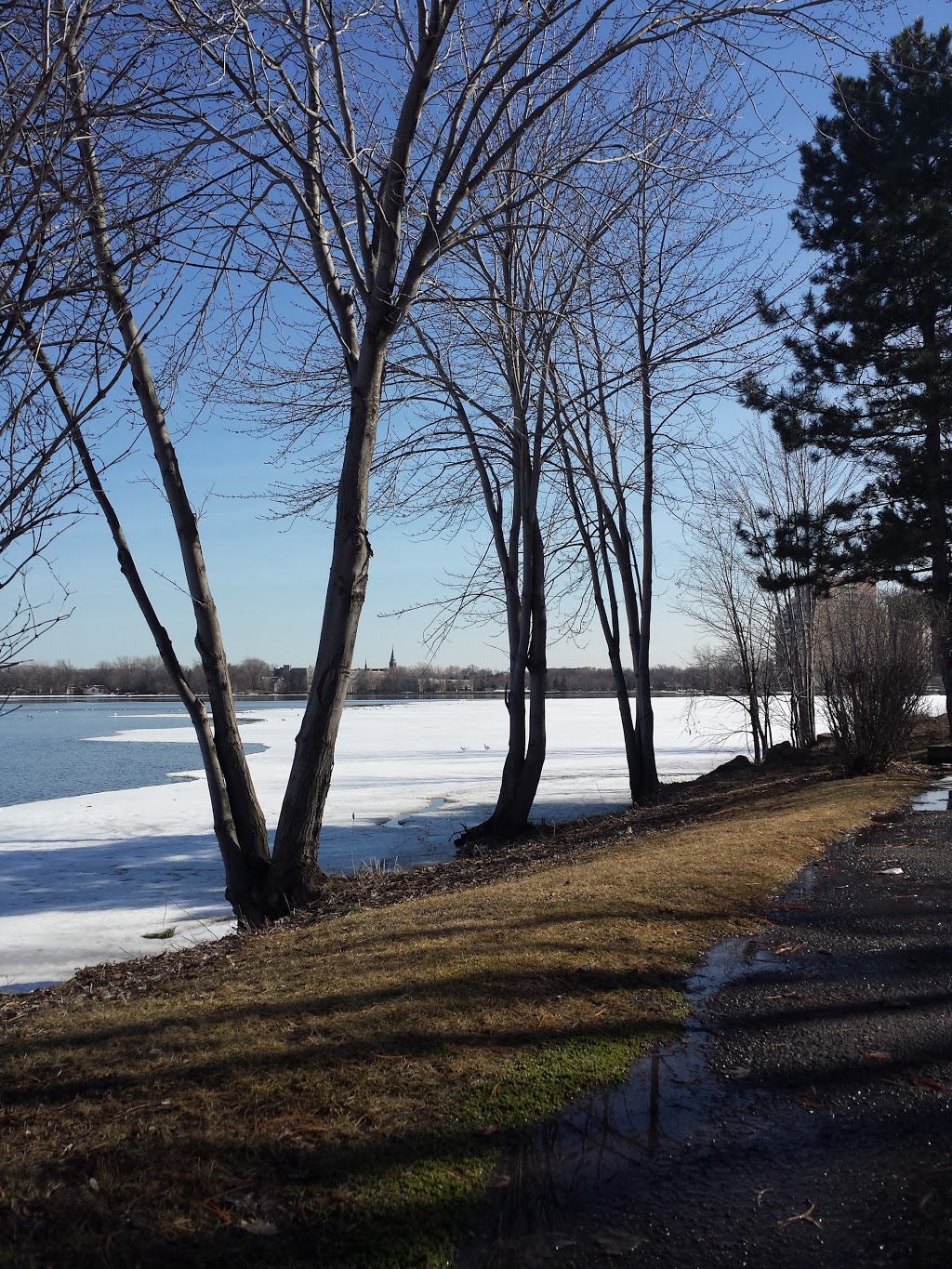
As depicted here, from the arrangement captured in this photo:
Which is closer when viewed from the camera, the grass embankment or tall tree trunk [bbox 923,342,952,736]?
the grass embankment

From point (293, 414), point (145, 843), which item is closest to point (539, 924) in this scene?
point (293, 414)

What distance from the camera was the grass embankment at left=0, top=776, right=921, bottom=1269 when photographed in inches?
92.7

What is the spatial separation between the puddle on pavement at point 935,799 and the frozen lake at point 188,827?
5.88 metres

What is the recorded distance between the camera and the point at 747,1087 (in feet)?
10.5

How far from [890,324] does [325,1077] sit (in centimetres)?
1991

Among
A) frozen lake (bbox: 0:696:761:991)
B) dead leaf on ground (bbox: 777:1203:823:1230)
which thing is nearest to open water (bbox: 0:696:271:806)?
frozen lake (bbox: 0:696:761:991)

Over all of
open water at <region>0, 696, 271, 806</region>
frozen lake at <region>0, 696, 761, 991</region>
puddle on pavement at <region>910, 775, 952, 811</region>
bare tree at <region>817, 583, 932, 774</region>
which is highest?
bare tree at <region>817, 583, 932, 774</region>

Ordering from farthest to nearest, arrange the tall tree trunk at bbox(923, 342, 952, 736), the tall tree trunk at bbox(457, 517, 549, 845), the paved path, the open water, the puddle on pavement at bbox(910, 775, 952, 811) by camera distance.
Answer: the open water < the tall tree trunk at bbox(923, 342, 952, 736) < the tall tree trunk at bbox(457, 517, 549, 845) < the puddle on pavement at bbox(910, 775, 952, 811) < the paved path

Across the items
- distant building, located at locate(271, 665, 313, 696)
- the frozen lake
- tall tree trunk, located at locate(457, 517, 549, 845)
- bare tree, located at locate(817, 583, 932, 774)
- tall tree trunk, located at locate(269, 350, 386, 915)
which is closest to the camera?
tall tree trunk, located at locate(269, 350, 386, 915)

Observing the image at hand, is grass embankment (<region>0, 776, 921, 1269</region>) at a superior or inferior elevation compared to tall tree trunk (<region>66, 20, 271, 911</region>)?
inferior

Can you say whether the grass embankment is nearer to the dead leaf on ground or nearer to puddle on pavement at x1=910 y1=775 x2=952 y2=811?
the dead leaf on ground

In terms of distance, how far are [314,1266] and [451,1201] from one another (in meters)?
0.43

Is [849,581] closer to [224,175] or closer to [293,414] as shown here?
[293,414]

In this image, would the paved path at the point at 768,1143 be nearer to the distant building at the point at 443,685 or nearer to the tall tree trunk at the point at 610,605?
the tall tree trunk at the point at 610,605
